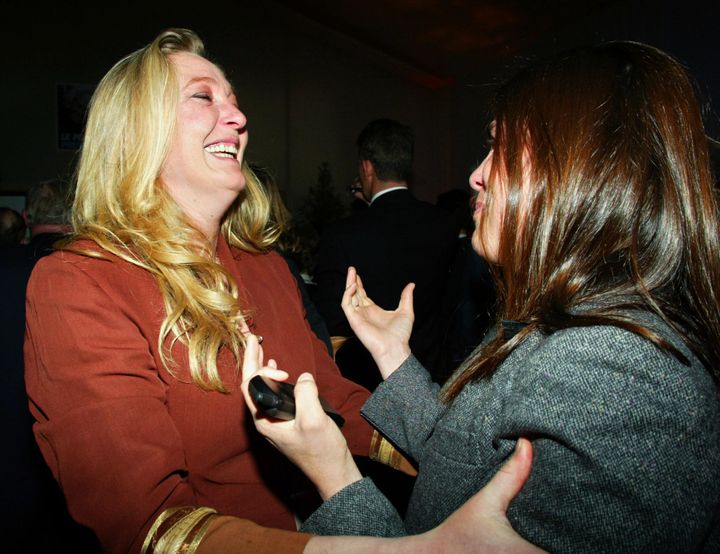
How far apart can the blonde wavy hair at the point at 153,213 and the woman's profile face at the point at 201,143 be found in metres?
0.03

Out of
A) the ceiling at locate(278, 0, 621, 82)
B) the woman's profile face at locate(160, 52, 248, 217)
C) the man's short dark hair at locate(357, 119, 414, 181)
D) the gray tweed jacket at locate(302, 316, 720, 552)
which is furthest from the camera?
the ceiling at locate(278, 0, 621, 82)

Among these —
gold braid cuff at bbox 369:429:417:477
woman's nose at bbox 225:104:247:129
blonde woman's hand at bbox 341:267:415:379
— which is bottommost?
gold braid cuff at bbox 369:429:417:477

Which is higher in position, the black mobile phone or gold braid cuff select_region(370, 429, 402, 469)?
the black mobile phone

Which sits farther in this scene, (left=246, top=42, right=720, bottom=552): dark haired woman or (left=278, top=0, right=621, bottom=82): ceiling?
(left=278, top=0, right=621, bottom=82): ceiling

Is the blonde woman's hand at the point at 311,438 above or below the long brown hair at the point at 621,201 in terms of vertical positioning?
below

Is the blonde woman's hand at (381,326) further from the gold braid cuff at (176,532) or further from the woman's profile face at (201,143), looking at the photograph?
the gold braid cuff at (176,532)

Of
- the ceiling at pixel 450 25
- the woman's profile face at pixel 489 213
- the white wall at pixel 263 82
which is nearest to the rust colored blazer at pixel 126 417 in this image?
the woman's profile face at pixel 489 213

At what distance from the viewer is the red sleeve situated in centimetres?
90

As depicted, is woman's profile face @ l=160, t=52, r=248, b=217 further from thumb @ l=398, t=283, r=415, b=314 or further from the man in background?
the man in background

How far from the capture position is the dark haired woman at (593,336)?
69 centimetres

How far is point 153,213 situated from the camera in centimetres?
132

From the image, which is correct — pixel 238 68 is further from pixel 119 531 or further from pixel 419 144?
pixel 119 531

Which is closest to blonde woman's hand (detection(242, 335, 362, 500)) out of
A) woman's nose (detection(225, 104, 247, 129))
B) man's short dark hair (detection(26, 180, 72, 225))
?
woman's nose (detection(225, 104, 247, 129))

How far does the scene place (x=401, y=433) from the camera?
1.30 m
